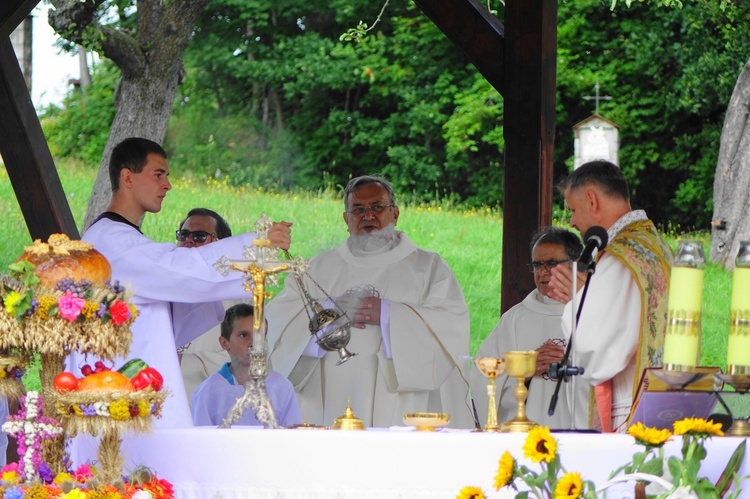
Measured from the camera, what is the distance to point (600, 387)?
460 cm

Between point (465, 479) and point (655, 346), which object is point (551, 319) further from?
point (465, 479)

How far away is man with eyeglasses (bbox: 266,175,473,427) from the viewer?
6.55 meters

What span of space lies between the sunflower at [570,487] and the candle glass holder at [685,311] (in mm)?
955

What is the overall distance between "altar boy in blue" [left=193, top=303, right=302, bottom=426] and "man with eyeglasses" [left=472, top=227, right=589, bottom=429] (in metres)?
1.05

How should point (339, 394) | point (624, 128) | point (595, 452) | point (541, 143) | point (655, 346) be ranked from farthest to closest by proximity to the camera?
point (624, 128)
point (339, 394)
point (541, 143)
point (655, 346)
point (595, 452)

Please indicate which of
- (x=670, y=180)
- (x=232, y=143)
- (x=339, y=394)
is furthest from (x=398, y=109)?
(x=339, y=394)

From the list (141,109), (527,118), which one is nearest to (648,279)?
(527,118)

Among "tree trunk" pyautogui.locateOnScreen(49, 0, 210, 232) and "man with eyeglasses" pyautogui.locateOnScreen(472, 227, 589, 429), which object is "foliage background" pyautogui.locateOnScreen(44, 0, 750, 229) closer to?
"tree trunk" pyautogui.locateOnScreen(49, 0, 210, 232)

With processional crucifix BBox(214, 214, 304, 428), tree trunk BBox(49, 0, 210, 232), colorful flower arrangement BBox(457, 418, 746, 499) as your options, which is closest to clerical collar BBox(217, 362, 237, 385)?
processional crucifix BBox(214, 214, 304, 428)

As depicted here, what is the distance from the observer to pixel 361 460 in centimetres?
365

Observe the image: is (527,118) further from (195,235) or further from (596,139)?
(596,139)

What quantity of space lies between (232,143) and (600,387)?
15.7 m

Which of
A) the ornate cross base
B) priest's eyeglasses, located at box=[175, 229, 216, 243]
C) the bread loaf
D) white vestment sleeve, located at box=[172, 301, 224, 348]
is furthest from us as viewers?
priest's eyeglasses, located at box=[175, 229, 216, 243]

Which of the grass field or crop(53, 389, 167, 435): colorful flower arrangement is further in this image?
the grass field
